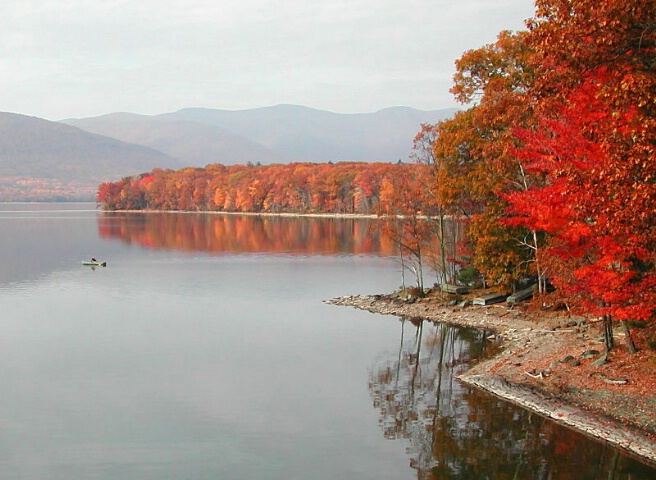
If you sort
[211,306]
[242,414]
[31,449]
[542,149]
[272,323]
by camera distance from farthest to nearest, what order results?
1. [211,306]
2. [272,323]
3. [542,149]
4. [242,414]
5. [31,449]

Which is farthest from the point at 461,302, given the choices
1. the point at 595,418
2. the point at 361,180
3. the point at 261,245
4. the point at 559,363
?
the point at 361,180

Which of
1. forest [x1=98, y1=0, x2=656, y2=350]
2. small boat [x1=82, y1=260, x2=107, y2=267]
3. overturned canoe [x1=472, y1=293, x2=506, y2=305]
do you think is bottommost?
small boat [x1=82, y1=260, x2=107, y2=267]

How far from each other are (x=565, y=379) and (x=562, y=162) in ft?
21.2

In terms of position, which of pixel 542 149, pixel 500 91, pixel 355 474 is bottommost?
pixel 355 474

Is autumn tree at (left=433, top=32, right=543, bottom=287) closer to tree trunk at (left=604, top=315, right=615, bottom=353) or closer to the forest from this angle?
the forest

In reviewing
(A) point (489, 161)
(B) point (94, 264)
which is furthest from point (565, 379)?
(B) point (94, 264)

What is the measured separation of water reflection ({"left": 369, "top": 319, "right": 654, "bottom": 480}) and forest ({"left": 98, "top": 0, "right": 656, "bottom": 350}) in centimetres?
371

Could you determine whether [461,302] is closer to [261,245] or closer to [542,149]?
[542,149]

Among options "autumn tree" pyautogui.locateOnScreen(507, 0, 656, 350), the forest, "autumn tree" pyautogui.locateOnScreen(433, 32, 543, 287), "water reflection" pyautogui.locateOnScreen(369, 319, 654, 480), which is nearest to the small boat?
the forest

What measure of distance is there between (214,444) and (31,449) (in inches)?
175

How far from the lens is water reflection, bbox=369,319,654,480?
51.3 ft

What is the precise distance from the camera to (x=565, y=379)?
20734 mm

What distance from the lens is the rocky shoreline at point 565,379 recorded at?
17.2 m

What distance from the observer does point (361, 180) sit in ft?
454
